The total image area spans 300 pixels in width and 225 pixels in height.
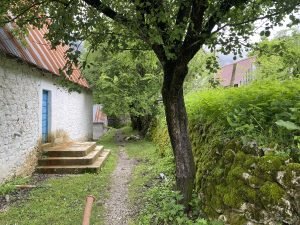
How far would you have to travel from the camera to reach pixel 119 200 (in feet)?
20.9

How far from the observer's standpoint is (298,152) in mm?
3191

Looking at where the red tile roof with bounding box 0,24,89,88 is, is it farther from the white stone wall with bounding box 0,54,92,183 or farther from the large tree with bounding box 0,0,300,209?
the large tree with bounding box 0,0,300,209

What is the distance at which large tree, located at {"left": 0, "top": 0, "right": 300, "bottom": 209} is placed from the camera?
13.6 ft

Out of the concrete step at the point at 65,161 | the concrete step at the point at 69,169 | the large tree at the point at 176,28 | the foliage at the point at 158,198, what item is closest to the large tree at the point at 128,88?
the concrete step at the point at 65,161

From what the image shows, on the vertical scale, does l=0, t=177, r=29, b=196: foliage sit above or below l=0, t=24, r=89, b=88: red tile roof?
below

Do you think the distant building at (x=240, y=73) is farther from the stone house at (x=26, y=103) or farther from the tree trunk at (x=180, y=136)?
the stone house at (x=26, y=103)

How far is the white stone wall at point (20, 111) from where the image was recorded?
752cm

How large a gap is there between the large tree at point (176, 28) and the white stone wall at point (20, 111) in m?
2.81

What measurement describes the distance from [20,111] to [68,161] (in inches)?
83.2

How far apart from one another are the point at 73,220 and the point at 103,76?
430 inches

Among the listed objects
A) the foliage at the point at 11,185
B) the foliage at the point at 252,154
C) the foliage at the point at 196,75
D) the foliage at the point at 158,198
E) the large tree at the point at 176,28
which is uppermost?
the foliage at the point at 196,75

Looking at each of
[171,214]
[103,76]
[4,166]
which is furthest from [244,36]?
[103,76]

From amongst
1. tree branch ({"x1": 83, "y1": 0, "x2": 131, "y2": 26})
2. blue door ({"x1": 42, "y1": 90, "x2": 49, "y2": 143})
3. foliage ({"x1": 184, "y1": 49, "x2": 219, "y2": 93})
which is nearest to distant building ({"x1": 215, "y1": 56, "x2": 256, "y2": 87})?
Result: foliage ({"x1": 184, "y1": 49, "x2": 219, "y2": 93})

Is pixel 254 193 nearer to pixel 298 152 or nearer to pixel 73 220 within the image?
pixel 298 152
